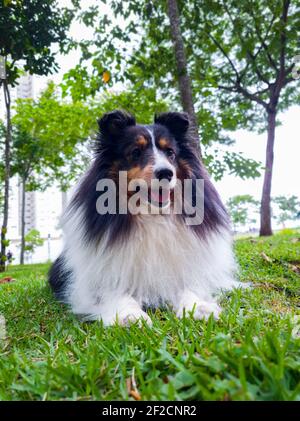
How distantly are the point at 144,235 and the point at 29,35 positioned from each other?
5.54 metres

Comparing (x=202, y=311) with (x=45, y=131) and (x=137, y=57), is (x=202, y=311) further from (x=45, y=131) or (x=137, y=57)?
(x=45, y=131)

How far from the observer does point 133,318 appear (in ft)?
7.27

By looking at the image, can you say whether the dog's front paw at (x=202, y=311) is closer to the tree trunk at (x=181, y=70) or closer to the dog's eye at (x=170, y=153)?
the dog's eye at (x=170, y=153)

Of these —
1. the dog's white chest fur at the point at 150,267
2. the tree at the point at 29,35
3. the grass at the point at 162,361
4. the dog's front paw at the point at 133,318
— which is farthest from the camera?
the tree at the point at 29,35

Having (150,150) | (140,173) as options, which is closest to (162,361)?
(140,173)

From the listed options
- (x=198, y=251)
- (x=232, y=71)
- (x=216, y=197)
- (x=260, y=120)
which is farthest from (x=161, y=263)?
(x=260, y=120)

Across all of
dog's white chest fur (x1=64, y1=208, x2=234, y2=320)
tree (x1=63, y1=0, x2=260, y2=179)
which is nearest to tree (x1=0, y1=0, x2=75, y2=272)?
tree (x1=63, y1=0, x2=260, y2=179)

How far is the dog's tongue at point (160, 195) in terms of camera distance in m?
2.91

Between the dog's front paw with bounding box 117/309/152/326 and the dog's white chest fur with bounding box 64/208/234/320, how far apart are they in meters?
0.38

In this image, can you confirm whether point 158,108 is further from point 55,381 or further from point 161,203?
point 55,381

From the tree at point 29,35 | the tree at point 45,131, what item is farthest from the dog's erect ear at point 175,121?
the tree at point 45,131

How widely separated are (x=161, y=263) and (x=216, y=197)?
91 cm

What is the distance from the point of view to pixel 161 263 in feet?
9.52

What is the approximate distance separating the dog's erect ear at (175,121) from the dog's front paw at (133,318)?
173 centimetres
